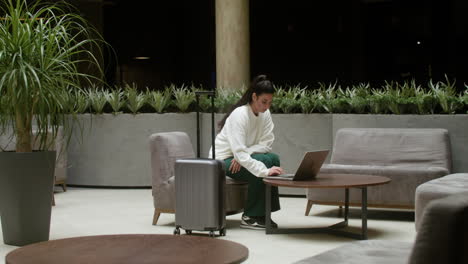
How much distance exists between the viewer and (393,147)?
269 inches

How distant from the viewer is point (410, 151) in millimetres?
6770

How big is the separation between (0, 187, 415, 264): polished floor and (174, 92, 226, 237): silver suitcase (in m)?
0.27

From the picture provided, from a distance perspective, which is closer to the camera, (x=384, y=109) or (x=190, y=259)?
(x=190, y=259)

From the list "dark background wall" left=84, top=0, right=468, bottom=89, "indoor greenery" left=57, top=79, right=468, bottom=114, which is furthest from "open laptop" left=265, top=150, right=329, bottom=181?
"dark background wall" left=84, top=0, right=468, bottom=89

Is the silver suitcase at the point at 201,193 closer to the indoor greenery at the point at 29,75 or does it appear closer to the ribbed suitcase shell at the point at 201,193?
the ribbed suitcase shell at the point at 201,193

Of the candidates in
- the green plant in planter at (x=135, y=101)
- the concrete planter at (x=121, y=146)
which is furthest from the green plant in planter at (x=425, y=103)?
the green plant in planter at (x=135, y=101)

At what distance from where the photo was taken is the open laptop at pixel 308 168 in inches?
216

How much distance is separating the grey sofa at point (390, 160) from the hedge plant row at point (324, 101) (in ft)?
1.33

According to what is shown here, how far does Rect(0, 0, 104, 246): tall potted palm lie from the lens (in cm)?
509

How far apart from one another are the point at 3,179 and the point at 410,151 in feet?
11.9

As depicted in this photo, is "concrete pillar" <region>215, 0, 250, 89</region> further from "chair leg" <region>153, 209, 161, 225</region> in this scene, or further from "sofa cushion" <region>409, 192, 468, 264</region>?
"sofa cushion" <region>409, 192, 468, 264</region>

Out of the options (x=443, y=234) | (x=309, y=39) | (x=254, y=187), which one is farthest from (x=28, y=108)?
(x=309, y=39)

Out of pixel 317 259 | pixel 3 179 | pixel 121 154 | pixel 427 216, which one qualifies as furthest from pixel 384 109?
pixel 427 216

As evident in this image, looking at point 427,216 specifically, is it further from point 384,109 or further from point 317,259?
point 384,109
